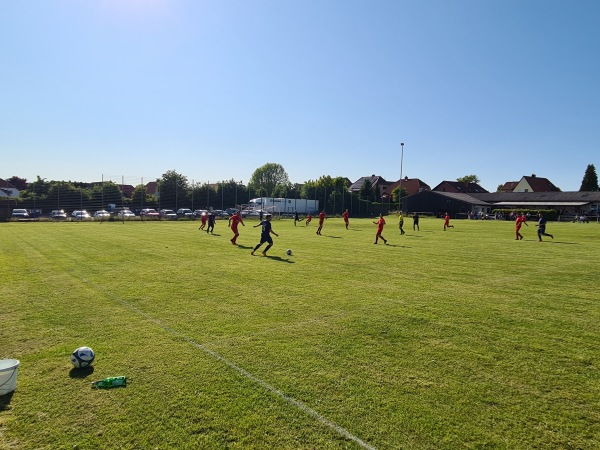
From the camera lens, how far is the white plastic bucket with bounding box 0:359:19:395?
4.33 metres

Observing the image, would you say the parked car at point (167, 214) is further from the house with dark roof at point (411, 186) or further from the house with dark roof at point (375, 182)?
the house with dark roof at point (411, 186)

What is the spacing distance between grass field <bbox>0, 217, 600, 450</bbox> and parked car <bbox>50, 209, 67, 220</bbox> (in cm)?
3863

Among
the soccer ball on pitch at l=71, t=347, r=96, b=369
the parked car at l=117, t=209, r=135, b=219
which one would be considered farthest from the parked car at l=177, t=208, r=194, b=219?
the soccer ball on pitch at l=71, t=347, r=96, b=369

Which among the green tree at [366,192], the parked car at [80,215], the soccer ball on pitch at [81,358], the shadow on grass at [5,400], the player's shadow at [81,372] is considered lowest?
the shadow on grass at [5,400]

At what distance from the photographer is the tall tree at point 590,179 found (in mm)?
99125

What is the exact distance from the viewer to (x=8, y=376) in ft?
14.4

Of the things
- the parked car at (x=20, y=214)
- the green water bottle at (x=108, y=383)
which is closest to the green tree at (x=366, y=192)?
the parked car at (x=20, y=214)

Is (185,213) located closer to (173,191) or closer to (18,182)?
(173,191)

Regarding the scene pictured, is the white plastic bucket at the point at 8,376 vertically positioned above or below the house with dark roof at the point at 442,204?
below

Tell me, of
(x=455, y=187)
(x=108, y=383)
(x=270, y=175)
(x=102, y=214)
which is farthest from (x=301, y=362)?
(x=270, y=175)

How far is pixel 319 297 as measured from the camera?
30.4 feet

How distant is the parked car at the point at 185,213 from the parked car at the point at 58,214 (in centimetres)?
1398

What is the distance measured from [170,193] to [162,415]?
54.9 m

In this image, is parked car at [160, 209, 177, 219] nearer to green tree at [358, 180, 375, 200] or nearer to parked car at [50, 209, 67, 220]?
parked car at [50, 209, 67, 220]
